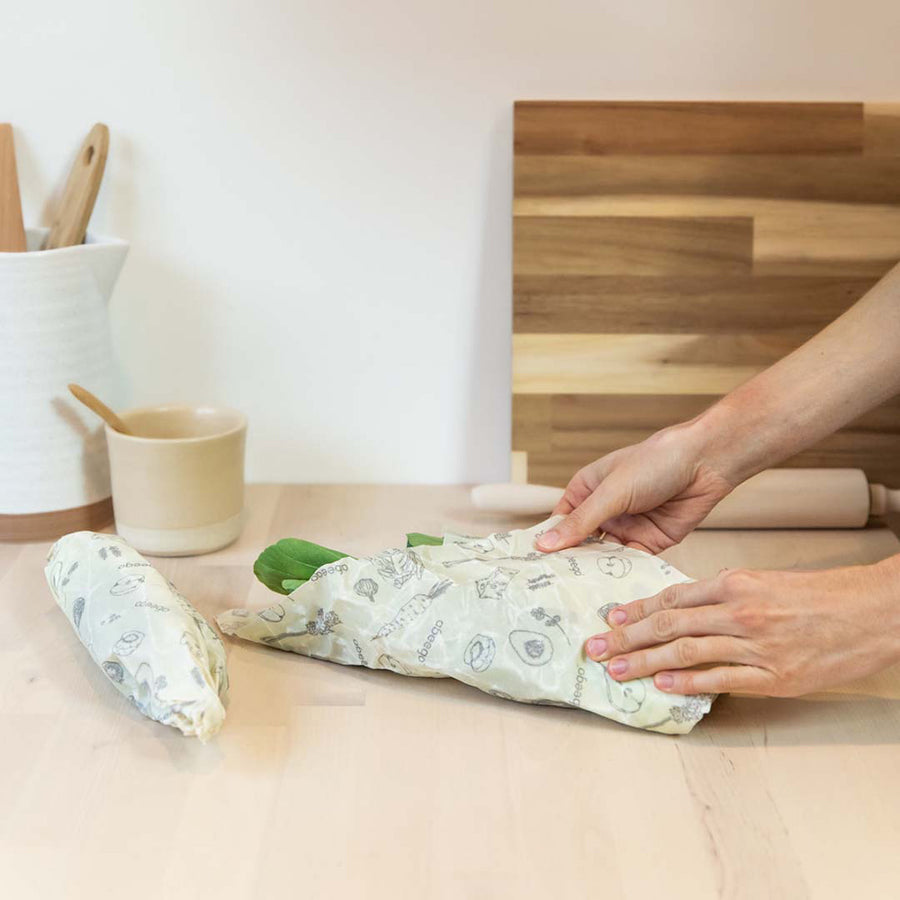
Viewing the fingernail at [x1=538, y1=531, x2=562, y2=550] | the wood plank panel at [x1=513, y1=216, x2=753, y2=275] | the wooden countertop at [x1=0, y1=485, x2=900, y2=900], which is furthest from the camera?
the wood plank panel at [x1=513, y1=216, x2=753, y2=275]

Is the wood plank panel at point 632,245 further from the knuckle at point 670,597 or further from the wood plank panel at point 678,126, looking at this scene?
the knuckle at point 670,597

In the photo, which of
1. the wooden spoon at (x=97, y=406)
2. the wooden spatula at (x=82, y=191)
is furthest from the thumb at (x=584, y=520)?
the wooden spatula at (x=82, y=191)

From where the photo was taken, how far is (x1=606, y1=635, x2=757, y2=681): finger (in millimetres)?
712

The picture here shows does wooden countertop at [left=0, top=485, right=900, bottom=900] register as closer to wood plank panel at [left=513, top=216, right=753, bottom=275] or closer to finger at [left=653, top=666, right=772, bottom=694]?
finger at [left=653, top=666, right=772, bottom=694]

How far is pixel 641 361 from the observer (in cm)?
107

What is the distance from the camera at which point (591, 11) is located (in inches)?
40.0

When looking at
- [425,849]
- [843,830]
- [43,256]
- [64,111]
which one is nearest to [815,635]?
[843,830]

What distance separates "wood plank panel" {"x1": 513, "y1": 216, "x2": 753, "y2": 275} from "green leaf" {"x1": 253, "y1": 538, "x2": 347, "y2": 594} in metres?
0.32

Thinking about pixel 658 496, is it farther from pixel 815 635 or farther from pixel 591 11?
pixel 591 11

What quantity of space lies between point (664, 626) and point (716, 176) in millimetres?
458

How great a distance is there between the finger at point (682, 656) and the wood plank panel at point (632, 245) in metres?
0.42

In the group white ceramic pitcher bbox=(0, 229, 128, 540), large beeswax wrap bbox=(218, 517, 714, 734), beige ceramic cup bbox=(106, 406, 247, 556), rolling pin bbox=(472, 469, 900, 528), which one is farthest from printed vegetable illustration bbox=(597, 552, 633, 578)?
white ceramic pitcher bbox=(0, 229, 128, 540)

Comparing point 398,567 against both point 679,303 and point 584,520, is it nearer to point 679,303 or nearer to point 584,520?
point 584,520

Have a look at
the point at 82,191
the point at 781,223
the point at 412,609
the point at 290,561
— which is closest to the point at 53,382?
the point at 82,191
